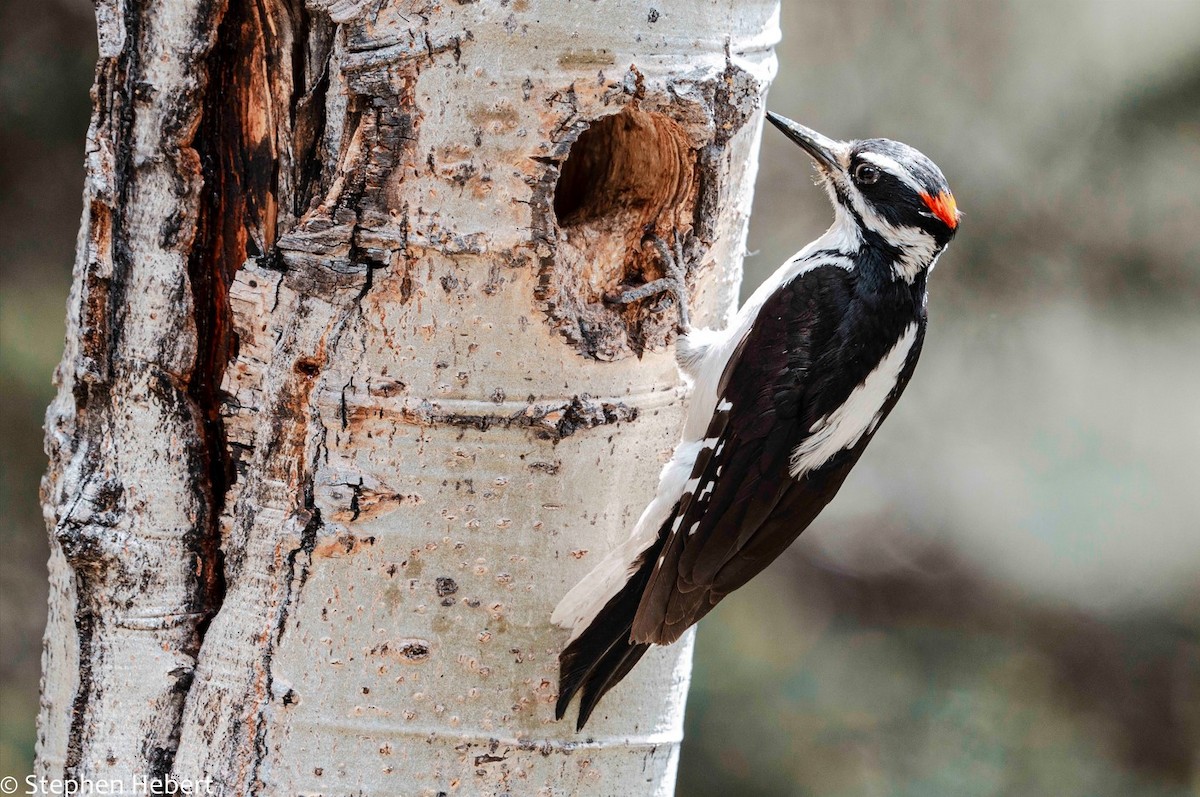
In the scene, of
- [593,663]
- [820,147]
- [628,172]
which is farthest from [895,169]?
[593,663]

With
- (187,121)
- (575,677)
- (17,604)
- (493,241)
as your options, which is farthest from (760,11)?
(17,604)

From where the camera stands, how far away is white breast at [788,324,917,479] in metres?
2.34

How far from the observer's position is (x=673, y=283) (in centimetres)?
204

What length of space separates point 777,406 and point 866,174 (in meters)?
0.59

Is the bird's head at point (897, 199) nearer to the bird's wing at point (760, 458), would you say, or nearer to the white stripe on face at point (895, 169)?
the white stripe on face at point (895, 169)

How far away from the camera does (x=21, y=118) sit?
11.6 feet

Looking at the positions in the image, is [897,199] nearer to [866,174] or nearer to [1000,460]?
[866,174]

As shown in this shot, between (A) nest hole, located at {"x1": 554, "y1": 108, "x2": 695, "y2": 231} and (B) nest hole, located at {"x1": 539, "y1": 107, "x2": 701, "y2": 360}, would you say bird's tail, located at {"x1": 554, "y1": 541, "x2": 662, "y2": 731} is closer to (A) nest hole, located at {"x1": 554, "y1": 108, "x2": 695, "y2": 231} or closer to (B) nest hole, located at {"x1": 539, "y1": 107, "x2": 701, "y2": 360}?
(B) nest hole, located at {"x1": 539, "y1": 107, "x2": 701, "y2": 360}

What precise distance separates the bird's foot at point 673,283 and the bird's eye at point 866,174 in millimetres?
720

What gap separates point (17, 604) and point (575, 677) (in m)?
2.85

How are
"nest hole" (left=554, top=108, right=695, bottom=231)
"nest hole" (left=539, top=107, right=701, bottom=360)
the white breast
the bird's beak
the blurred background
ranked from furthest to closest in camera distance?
1. the blurred background
2. the bird's beak
3. the white breast
4. "nest hole" (left=554, top=108, right=695, bottom=231)
5. "nest hole" (left=539, top=107, right=701, bottom=360)

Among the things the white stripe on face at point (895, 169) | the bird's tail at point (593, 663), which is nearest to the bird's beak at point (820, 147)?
the white stripe on face at point (895, 169)

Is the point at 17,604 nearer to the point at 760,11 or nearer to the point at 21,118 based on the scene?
the point at 21,118

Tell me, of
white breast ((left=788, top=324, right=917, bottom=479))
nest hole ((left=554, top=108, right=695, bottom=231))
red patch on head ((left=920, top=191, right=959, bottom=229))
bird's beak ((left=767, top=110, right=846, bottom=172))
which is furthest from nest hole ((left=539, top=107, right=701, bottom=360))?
red patch on head ((left=920, top=191, right=959, bottom=229))
